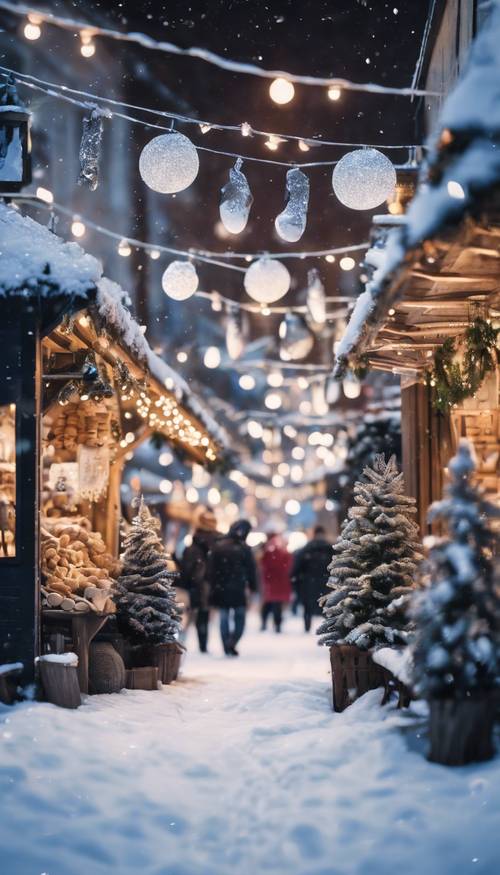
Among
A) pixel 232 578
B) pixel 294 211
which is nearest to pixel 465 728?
pixel 294 211

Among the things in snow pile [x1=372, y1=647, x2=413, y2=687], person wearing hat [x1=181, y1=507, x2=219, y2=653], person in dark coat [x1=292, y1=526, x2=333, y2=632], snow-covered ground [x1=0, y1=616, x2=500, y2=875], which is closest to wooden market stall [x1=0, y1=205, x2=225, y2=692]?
snow-covered ground [x1=0, y1=616, x2=500, y2=875]

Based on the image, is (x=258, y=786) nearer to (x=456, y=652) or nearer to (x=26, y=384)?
(x=456, y=652)

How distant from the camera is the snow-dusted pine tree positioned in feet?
32.2

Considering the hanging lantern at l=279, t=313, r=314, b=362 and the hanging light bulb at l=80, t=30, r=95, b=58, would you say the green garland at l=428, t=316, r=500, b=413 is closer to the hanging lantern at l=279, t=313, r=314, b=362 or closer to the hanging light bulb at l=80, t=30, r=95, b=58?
the hanging light bulb at l=80, t=30, r=95, b=58

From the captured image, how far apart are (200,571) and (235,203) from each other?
880 cm

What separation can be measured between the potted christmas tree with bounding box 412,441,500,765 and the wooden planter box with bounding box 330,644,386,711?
304cm

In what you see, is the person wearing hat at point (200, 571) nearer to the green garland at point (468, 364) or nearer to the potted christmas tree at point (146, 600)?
the potted christmas tree at point (146, 600)

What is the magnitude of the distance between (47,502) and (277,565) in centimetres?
920

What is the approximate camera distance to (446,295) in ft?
27.9

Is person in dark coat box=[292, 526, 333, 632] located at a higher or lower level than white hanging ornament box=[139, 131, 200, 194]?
lower

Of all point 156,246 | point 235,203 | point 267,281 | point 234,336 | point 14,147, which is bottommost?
point 267,281

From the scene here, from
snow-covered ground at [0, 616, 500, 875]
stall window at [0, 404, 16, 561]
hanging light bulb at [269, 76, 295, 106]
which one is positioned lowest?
snow-covered ground at [0, 616, 500, 875]

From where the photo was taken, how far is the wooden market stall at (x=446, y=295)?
5758 millimetres

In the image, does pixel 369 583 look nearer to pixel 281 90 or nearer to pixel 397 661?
pixel 397 661
